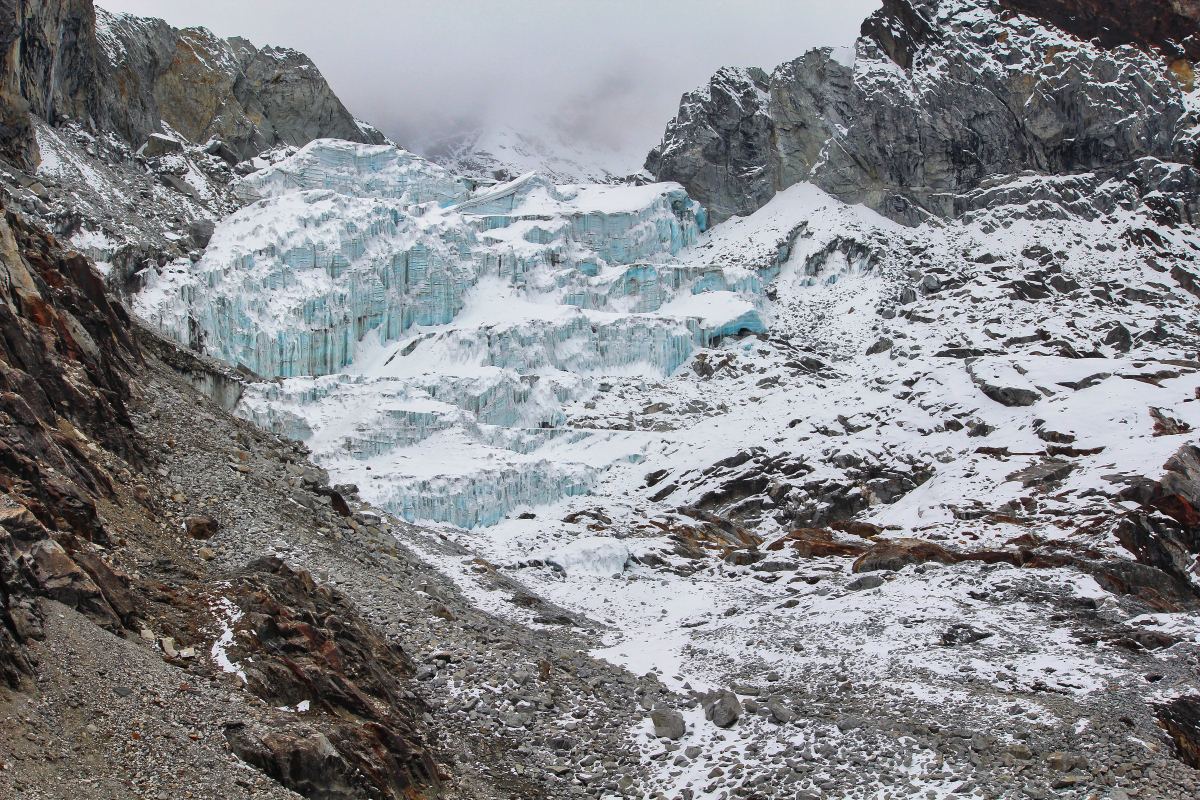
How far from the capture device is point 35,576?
33.7 ft

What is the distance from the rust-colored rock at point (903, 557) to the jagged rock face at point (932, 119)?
55.9 m

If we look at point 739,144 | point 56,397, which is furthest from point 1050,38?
point 56,397

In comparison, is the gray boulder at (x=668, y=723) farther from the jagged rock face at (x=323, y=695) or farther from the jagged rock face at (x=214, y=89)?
the jagged rock face at (x=214, y=89)

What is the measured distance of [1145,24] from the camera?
79.1 m

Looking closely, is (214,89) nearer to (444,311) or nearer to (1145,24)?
(444,311)

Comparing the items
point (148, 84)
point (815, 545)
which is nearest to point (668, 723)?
point (815, 545)

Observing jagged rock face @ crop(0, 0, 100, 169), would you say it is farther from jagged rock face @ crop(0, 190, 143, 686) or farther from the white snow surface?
jagged rock face @ crop(0, 190, 143, 686)

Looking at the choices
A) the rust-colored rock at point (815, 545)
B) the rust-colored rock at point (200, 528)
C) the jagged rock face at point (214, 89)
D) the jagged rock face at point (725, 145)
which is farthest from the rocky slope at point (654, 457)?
the jagged rock face at point (214, 89)

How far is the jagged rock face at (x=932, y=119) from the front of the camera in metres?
75.2

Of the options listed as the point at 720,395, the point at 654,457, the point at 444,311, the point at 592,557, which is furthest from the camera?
the point at 444,311

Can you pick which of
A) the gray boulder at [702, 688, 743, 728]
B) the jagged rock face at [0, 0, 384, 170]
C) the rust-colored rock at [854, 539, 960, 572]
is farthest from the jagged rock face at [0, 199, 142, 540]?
the jagged rock face at [0, 0, 384, 170]

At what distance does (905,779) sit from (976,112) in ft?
262

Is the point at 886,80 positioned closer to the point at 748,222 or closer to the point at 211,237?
the point at 748,222

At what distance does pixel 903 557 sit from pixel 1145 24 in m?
77.6
